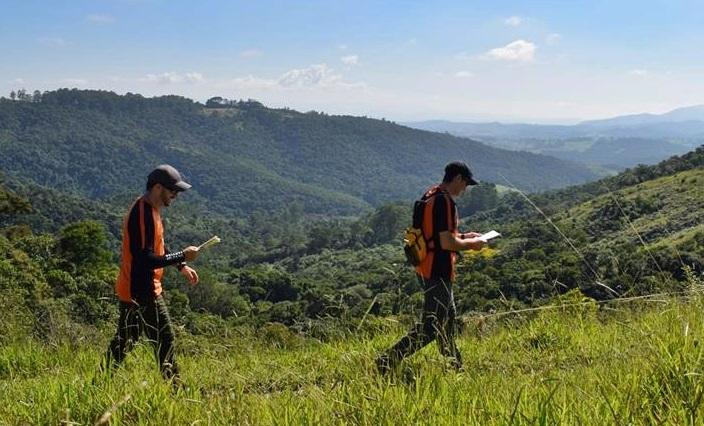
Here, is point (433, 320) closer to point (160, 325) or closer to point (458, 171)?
point (458, 171)

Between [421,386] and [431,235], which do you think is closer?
[421,386]

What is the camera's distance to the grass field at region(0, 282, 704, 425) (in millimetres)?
1920

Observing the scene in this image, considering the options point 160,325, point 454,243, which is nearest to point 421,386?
point 454,243

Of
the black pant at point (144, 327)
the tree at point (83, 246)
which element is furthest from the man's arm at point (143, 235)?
the tree at point (83, 246)

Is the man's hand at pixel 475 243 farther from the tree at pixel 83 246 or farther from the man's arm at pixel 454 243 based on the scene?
the tree at pixel 83 246

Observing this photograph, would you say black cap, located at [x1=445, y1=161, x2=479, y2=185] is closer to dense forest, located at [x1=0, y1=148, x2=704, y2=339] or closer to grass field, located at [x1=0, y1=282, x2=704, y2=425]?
dense forest, located at [x1=0, y1=148, x2=704, y2=339]

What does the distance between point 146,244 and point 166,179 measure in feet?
1.36

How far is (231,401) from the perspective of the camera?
2.28 m

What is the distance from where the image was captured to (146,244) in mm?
3820

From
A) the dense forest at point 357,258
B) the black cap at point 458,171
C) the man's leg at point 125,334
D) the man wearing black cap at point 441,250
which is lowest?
the dense forest at point 357,258

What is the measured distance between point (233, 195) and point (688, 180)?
148374 millimetres

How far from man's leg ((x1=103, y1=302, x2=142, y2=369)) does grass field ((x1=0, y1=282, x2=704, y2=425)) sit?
0.27 ft

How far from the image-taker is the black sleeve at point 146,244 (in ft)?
12.4

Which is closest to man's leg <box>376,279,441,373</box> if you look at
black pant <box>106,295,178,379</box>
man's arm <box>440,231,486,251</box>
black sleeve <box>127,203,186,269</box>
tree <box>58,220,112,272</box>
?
man's arm <box>440,231,486,251</box>
